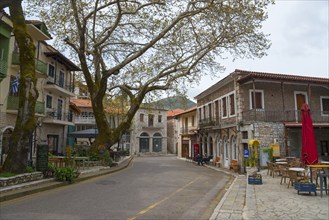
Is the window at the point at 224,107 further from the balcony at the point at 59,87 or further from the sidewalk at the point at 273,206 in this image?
the sidewalk at the point at 273,206

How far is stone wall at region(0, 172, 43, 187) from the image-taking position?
907cm

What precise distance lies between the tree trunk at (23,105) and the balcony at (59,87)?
12473 mm

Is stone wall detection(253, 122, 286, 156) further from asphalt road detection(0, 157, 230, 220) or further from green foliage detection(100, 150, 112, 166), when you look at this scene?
green foliage detection(100, 150, 112, 166)

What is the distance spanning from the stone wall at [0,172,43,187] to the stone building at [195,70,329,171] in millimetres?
13313

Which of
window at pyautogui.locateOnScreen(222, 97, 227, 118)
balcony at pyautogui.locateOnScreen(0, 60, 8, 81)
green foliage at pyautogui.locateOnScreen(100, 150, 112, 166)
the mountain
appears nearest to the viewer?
balcony at pyautogui.locateOnScreen(0, 60, 8, 81)

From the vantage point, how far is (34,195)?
914 cm

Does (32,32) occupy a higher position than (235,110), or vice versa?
(32,32)

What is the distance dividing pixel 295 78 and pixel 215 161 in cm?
1082

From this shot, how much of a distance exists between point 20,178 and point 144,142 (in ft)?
145

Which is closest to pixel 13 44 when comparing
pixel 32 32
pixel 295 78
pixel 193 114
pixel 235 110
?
pixel 32 32

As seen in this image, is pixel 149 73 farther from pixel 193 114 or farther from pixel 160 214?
pixel 160 214

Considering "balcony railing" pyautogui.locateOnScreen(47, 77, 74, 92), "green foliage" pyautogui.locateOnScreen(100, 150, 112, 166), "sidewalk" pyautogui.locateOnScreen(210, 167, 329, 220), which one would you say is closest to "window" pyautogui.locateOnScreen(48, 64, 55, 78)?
"balcony railing" pyautogui.locateOnScreen(47, 77, 74, 92)

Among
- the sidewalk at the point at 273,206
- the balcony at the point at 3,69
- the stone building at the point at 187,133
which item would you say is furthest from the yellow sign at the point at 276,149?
the stone building at the point at 187,133

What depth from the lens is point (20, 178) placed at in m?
9.80
